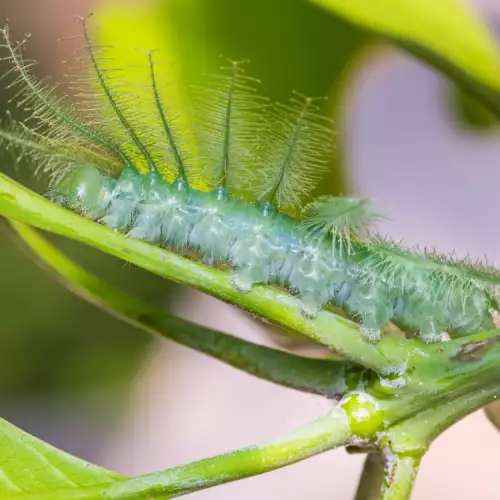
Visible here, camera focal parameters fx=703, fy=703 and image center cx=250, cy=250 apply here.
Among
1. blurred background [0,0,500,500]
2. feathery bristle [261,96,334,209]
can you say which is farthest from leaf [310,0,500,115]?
blurred background [0,0,500,500]

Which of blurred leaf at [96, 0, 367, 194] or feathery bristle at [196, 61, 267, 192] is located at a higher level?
blurred leaf at [96, 0, 367, 194]

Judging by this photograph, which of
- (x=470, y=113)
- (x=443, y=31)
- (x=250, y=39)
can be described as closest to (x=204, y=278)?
(x=443, y=31)

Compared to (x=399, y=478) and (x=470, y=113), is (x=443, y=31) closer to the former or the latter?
(x=399, y=478)

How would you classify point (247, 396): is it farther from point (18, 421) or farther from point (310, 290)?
point (310, 290)

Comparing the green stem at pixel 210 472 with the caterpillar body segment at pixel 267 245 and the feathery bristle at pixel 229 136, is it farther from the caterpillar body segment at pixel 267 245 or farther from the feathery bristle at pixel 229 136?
the feathery bristle at pixel 229 136

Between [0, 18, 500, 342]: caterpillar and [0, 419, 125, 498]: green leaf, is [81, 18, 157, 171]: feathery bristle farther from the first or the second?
[0, 419, 125, 498]: green leaf

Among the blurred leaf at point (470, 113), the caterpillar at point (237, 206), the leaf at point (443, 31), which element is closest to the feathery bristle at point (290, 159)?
the caterpillar at point (237, 206)

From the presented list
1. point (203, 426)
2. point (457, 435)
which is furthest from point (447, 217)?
point (203, 426)
